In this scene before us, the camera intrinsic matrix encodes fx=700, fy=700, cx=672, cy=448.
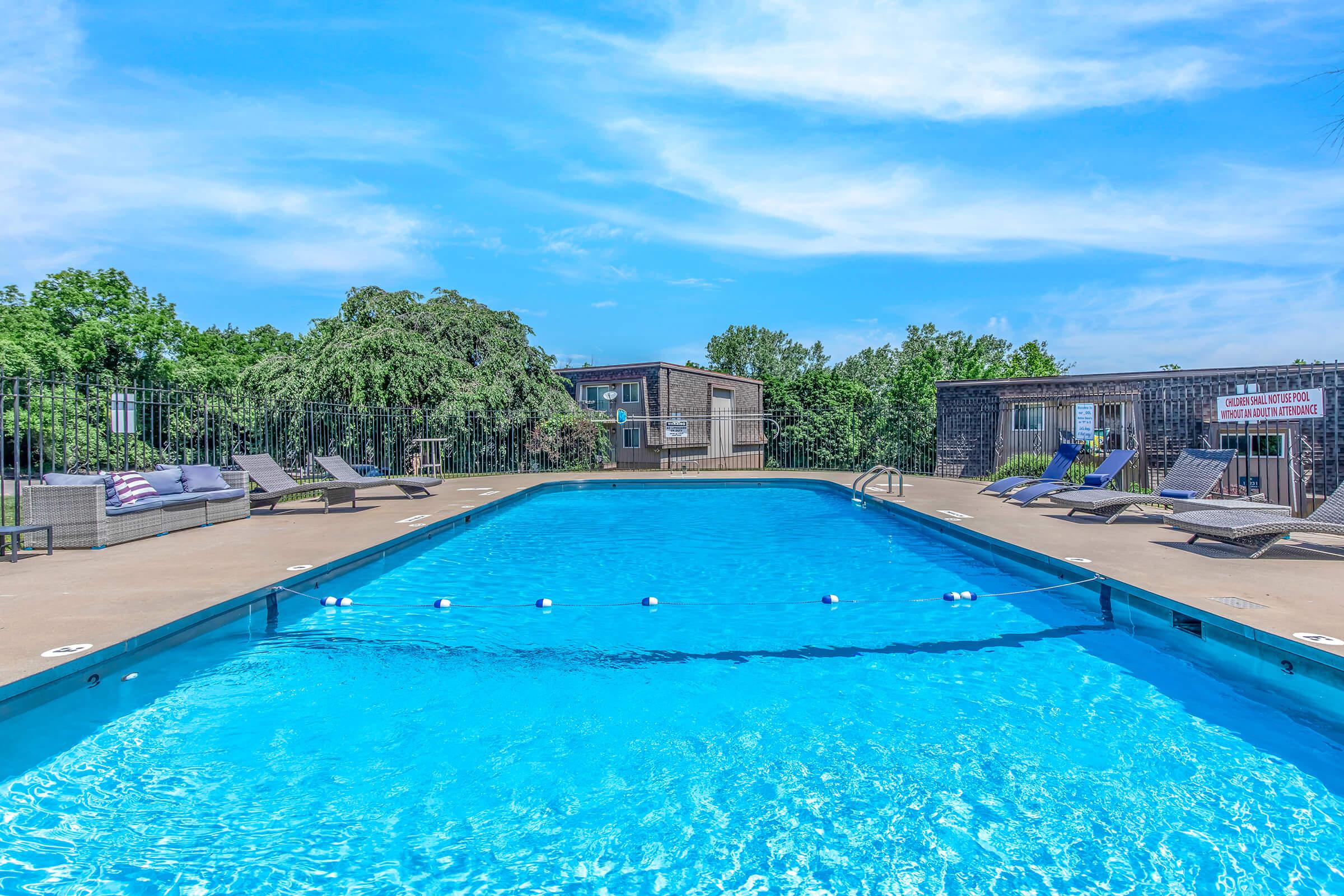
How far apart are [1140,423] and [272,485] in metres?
17.4

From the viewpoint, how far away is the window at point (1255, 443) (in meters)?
14.3

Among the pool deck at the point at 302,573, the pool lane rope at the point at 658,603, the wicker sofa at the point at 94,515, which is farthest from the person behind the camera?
the wicker sofa at the point at 94,515

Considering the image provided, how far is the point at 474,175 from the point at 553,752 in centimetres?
1381

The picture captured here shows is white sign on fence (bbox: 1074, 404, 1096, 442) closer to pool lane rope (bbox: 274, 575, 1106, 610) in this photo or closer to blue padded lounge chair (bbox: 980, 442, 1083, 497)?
blue padded lounge chair (bbox: 980, 442, 1083, 497)

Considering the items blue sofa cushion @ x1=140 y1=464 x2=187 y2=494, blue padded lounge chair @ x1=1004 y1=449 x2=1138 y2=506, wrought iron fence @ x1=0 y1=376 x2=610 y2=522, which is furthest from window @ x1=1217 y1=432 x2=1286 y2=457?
blue sofa cushion @ x1=140 y1=464 x2=187 y2=494

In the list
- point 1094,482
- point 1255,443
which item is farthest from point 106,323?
point 1255,443

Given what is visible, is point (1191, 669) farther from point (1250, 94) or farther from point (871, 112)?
point (871, 112)

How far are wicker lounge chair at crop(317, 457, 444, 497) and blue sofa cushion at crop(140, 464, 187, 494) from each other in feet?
7.91

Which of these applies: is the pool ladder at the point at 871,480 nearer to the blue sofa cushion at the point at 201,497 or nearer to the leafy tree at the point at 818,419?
the leafy tree at the point at 818,419

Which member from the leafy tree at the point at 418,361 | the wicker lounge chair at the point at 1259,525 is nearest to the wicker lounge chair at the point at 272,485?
the leafy tree at the point at 418,361

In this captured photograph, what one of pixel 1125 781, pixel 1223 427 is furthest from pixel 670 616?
pixel 1223 427

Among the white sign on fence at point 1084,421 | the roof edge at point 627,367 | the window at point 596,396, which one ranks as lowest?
the white sign on fence at point 1084,421

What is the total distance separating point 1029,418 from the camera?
18.4 metres

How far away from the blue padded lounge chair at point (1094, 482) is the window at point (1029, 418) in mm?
7945
